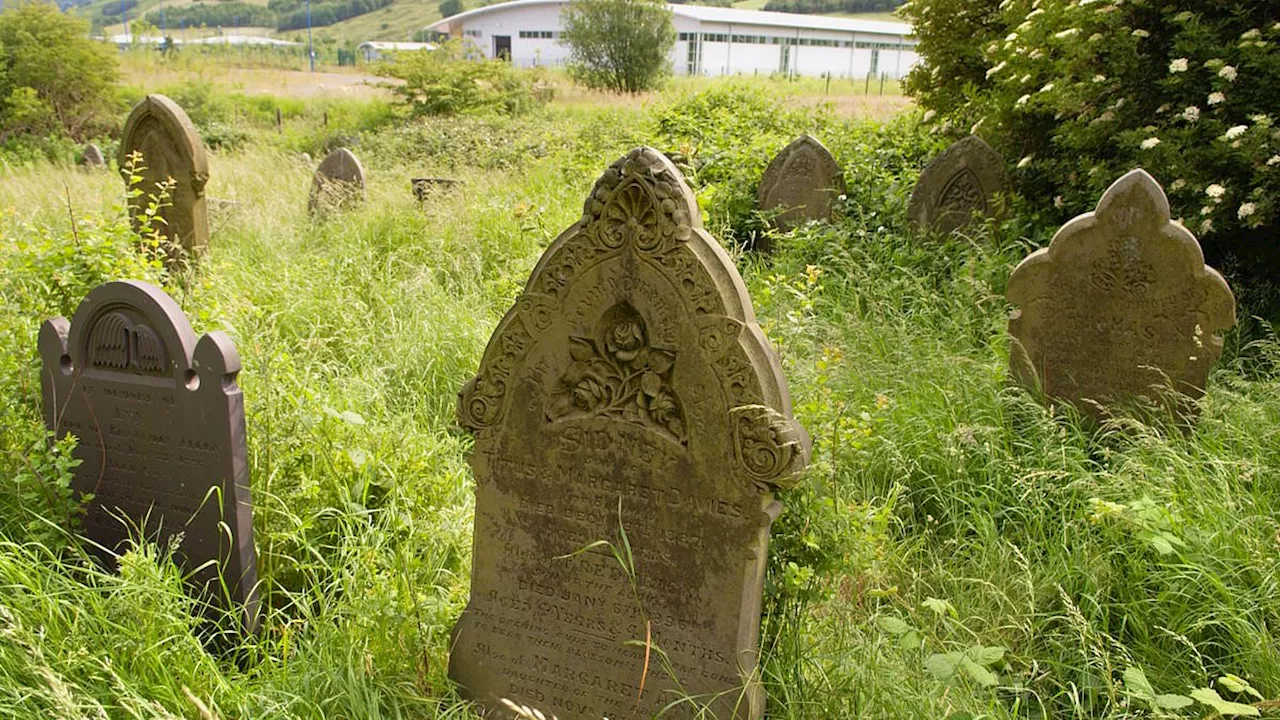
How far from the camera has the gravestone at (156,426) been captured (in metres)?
3.20

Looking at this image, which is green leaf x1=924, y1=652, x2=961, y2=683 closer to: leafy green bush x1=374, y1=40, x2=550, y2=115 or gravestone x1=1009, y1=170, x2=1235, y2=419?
gravestone x1=1009, y1=170, x2=1235, y2=419

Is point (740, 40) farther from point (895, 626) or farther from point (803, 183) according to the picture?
point (895, 626)

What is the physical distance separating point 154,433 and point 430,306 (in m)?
2.75

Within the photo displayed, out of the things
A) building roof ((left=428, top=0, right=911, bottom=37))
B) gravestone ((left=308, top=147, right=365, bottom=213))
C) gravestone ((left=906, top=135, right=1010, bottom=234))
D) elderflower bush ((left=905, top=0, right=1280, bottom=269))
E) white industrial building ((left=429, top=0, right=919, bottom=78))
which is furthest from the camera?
white industrial building ((left=429, top=0, right=919, bottom=78))

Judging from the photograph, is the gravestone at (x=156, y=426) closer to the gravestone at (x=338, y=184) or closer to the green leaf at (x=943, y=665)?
the green leaf at (x=943, y=665)

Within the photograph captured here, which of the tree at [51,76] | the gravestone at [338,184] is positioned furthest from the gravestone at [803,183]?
the tree at [51,76]

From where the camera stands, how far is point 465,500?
3.96 m

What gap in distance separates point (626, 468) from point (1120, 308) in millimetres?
2948

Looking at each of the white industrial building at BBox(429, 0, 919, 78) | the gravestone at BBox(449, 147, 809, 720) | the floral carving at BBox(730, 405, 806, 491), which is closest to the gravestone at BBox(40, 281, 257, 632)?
the gravestone at BBox(449, 147, 809, 720)

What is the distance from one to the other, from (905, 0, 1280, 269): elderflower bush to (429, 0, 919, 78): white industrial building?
41.5 m

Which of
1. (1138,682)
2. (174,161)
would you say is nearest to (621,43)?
(174,161)

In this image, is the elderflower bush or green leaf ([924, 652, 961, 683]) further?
the elderflower bush

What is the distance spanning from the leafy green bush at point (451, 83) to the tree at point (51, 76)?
5.99 m

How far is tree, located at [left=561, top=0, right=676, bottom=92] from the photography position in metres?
29.4
